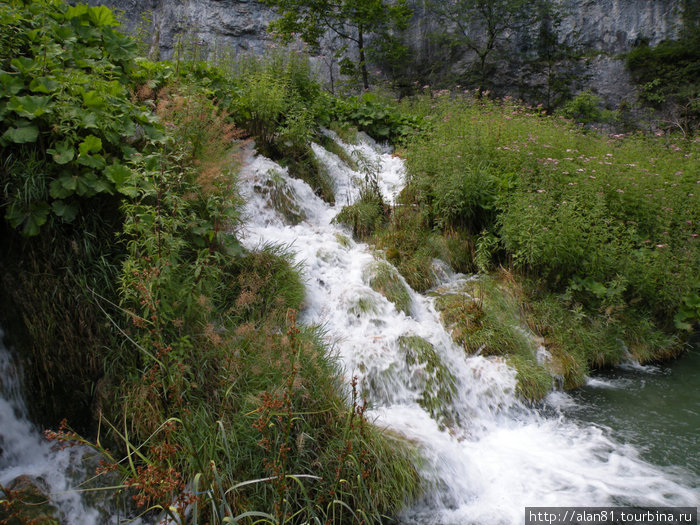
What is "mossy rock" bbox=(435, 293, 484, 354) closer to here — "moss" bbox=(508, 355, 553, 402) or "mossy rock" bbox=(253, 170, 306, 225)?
"moss" bbox=(508, 355, 553, 402)

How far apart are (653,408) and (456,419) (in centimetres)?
217

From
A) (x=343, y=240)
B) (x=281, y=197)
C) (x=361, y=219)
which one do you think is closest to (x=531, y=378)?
(x=343, y=240)

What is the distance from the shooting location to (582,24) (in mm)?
15266

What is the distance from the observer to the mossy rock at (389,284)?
4496 millimetres

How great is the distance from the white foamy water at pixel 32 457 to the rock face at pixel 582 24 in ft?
49.7

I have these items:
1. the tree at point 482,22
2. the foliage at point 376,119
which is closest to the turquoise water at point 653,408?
the foliage at point 376,119

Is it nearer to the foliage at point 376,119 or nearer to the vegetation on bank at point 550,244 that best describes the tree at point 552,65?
the foliage at point 376,119

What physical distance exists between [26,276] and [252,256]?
1776 mm

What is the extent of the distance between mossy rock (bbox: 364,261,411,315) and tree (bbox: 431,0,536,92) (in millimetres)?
13650

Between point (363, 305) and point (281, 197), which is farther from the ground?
point (281, 197)

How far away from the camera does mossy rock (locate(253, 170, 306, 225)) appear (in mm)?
5707

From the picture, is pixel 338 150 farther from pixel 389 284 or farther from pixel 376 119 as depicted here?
pixel 389 284

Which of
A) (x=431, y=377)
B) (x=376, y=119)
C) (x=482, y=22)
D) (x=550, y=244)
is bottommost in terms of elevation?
(x=431, y=377)

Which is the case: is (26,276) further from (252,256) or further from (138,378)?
(252,256)
